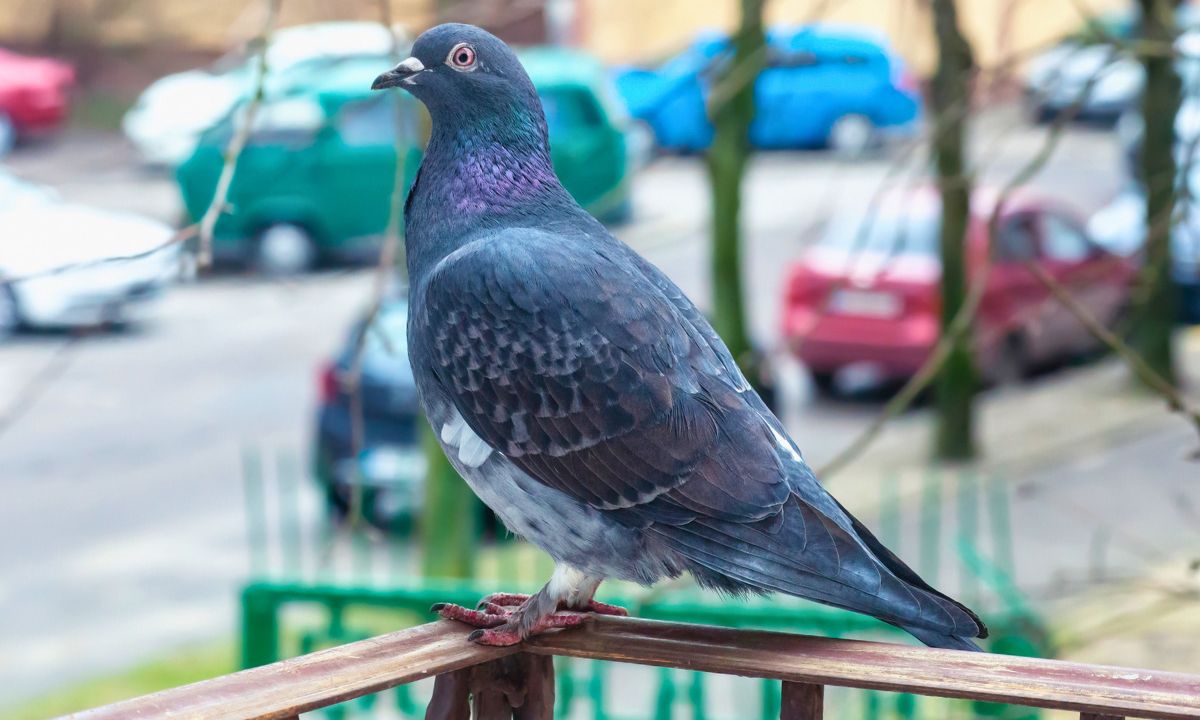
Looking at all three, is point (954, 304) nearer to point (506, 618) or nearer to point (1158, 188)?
point (1158, 188)

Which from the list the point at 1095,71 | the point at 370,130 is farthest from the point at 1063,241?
the point at 1095,71

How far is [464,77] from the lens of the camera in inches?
103

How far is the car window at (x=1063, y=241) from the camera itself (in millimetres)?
12453

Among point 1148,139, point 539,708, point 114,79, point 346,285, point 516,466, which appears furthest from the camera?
point 114,79

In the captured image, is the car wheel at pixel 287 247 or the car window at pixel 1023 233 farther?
the car wheel at pixel 287 247

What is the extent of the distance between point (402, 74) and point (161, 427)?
962 centimetres

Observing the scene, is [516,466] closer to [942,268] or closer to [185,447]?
[942,268]

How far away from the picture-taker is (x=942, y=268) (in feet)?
31.7

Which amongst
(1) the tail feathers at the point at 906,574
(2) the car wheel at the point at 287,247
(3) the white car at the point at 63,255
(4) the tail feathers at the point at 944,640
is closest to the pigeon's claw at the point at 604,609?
(1) the tail feathers at the point at 906,574

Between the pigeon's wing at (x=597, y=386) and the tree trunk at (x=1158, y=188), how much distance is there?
70.6 inches

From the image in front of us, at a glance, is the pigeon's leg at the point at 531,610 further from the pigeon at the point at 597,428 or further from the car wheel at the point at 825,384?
the car wheel at the point at 825,384

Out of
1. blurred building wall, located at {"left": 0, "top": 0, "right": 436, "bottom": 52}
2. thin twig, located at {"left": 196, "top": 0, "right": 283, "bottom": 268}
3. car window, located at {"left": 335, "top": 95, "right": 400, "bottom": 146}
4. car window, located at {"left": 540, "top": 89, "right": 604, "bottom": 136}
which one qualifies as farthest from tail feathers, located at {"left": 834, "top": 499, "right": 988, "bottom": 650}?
blurred building wall, located at {"left": 0, "top": 0, "right": 436, "bottom": 52}

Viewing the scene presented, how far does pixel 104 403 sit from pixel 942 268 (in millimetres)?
6897

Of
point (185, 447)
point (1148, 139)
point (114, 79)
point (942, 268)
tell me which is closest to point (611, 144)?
point (942, 268)
